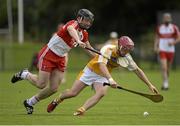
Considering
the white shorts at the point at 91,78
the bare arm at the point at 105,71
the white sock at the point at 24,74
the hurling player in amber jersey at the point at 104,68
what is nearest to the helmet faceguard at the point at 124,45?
the hurling player in amber jersey at the point at 104,68

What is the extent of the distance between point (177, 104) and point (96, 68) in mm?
3647

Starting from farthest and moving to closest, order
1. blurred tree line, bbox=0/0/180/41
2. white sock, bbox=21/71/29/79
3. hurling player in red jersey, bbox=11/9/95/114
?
blurred tree line, bbox=0/0/180/41, white sock, bbox=21/71/29/79, hurling player in red jersey, bbox=11/9/95/114

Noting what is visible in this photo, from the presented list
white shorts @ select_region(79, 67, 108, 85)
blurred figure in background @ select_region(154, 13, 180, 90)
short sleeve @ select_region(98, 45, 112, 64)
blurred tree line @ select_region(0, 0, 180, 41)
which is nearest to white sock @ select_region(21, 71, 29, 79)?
white shorts @ select_region(79, 67, 108, 85)

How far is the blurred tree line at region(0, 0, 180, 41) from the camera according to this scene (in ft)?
195

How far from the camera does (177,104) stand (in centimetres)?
1802

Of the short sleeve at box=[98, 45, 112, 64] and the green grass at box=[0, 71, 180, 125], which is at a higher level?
the short sleeve at box=[98, 45, 112, 64]


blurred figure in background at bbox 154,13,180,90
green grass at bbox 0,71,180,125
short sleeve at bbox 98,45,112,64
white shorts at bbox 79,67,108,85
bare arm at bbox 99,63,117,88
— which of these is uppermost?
short sleeve at bbox 98,45,112,64

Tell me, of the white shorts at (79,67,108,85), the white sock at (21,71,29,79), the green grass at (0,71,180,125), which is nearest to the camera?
the green grass at (0,71,180,125)

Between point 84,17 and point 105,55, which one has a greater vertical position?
point 84,17

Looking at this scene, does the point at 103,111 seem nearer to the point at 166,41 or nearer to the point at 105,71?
the point at 105,71

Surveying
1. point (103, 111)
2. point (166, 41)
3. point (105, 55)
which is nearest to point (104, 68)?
point (105, 55)

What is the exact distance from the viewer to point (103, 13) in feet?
202

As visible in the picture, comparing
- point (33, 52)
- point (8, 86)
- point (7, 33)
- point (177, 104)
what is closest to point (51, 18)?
point (7, 33)

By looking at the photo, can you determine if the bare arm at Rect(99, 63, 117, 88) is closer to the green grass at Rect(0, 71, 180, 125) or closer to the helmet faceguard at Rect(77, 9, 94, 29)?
the green grass at Rect(0, 71, 180, 125)
